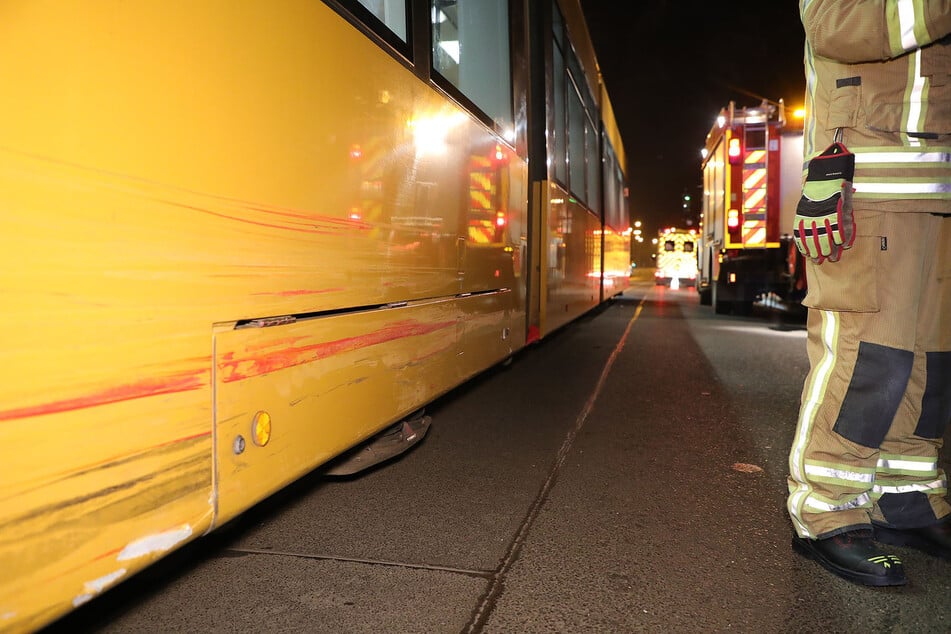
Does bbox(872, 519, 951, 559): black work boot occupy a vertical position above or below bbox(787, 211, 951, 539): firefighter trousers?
below

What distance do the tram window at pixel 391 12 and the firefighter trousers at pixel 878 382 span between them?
1812 millimetres

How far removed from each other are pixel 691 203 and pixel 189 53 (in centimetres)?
2481

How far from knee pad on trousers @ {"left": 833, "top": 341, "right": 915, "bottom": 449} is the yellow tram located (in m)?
1.64

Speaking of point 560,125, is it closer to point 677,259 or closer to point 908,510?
point 908,510

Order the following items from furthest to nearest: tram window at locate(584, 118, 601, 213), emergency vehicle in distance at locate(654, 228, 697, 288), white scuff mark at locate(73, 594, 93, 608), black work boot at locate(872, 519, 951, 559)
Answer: emergency vehicle in distance at locate(654, 228, 697, 288) → tram window at locate(584, 118, 601, 213) → black work boot at locate(872, 519, 951, 559) → white scuff mark at locate(73, 594, 93, 608)

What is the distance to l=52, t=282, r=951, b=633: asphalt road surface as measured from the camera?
6.70ft

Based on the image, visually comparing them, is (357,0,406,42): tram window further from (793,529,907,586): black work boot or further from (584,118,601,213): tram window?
(584,118,601,213): tram window

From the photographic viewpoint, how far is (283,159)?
1.95m

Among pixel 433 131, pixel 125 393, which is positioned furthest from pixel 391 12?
pixel 125 393

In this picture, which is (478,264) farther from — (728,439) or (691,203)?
(691,203)

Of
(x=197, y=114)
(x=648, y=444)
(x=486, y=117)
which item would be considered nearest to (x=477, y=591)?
(x=197, y=114)

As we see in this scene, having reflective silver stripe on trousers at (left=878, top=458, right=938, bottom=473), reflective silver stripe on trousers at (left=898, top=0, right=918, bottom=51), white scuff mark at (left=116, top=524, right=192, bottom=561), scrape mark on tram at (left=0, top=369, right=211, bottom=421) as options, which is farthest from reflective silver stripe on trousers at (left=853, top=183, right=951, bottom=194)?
white scuff mark at (left=116, top=524, right=192, bottom=561)

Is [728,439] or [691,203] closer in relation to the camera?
[728,439]

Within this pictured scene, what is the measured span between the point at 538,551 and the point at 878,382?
1280 mm
